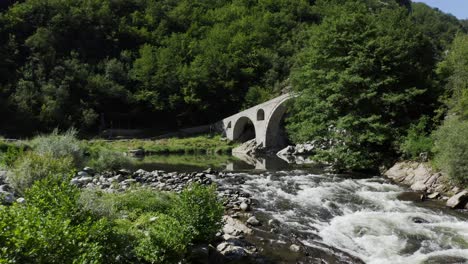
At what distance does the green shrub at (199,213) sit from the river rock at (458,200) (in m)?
9.56

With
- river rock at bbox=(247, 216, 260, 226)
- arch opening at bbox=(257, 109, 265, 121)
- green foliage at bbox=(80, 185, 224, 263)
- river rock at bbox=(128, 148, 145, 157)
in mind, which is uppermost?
→ arch opening at bbox=(257, 109, 265, 121)

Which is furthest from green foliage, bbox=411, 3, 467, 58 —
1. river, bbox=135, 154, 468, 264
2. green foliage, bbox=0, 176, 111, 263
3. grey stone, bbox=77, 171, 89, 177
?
green foliage, bbox=0, 176, 111, 263

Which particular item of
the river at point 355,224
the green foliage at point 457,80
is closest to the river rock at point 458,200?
the river at point 355,224

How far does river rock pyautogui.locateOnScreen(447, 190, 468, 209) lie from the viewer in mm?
13336

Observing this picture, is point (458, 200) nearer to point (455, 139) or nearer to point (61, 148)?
point (455, 139)

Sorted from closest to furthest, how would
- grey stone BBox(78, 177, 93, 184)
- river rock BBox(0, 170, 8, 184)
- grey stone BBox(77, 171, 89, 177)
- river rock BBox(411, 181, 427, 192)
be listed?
river rock BBox(0, 170, 8, 184), grey stone BBox(78, 177, 93, 184), grey stone BBox(77, 171, 89, 177), river rock BBox(411, 181, 427, 192)

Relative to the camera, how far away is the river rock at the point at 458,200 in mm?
13336

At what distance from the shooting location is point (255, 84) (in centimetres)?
5688

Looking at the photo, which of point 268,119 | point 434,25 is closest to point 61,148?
point 268,119

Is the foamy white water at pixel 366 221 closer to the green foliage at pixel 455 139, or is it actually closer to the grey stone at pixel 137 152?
the green foliage at pixel 455 139

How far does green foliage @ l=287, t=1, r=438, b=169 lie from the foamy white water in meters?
3.91

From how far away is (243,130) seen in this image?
159 ft

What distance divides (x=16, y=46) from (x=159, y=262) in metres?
60.9

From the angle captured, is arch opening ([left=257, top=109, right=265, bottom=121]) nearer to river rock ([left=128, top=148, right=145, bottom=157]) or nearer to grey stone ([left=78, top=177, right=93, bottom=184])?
river rock ([left=128, top=148, right=145, bottom=157])
